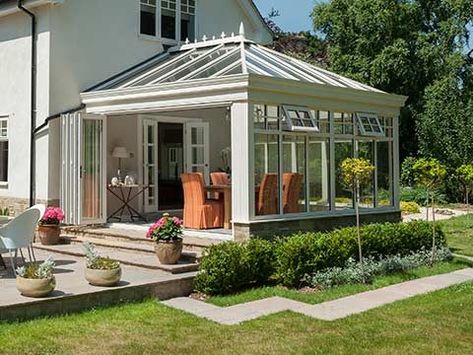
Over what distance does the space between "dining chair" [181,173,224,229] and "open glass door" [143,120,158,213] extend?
3.24 metres

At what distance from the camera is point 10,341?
631 centimetres

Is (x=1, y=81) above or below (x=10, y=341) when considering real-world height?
above

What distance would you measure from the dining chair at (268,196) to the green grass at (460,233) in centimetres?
490

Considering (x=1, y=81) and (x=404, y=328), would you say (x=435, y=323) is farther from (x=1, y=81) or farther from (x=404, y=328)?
(x=1, y=81)

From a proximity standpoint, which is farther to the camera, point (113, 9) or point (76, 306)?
point (113, 9)

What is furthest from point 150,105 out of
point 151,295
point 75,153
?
point 151,295

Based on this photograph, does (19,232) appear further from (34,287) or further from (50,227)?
(50,227)

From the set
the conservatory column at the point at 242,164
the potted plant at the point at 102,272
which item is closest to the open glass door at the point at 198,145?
the conservatory column at the point at 242,164

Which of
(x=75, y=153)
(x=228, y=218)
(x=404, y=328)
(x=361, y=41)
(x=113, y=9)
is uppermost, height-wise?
(x=361, y=41)

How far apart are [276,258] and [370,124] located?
186 inches

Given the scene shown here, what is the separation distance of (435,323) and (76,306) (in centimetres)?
452

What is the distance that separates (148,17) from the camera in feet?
50.3

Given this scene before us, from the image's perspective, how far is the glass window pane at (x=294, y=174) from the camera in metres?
11.3

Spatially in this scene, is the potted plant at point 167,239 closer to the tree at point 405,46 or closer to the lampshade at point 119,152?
the lampshade at point 119,152
